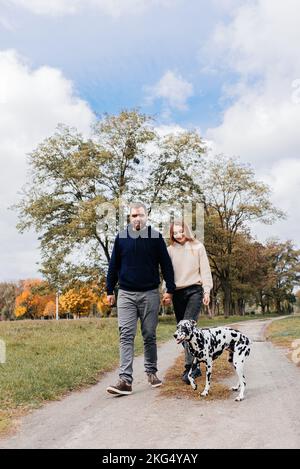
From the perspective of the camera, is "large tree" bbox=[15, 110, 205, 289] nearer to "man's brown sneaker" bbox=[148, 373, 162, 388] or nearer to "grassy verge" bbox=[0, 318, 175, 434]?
"grassy verge" bbox=[0, 318, 175, 434]

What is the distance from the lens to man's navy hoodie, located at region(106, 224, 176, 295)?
22.8 feet

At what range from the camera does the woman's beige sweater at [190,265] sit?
285 inches

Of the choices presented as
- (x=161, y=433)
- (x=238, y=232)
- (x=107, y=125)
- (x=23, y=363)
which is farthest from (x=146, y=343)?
(x=238, y=232)

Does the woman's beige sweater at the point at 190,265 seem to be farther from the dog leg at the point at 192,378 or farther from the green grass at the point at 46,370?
the green grass at the point at 46,370

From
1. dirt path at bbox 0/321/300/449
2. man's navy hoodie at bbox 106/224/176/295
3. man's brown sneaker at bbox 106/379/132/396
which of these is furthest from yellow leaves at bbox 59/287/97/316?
dirt path at bbox 0/321/300/449

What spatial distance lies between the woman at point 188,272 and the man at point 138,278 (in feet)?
0.72

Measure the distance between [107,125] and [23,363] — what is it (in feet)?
91.2

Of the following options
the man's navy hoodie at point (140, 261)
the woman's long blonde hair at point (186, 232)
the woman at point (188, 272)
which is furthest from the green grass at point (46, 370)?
the woman's long blonde hair at point (186, 232)

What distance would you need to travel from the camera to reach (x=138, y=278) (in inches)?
275

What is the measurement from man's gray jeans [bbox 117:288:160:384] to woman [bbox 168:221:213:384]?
449mm

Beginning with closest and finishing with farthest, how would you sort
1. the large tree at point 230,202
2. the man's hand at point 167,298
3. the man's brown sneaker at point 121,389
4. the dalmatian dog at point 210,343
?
the dalmatian dog at point 210,343, the man's brown sneaker at point 121,389, the man's hand at point 167,298, the large tree at point 230,202

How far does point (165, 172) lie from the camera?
116 ft

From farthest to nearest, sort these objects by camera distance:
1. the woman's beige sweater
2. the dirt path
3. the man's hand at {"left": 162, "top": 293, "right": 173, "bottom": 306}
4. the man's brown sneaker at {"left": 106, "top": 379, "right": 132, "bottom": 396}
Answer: the woman's beige sweater < the man's hand at {"left": 162, "top": 293, "right": 173, "bottom": 306} < the man's brown sneaker at {"left": 106, "top": 379, "right": 132, "bottom": 396} < the dirt path

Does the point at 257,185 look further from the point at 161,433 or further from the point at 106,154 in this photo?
the point at 161,433
